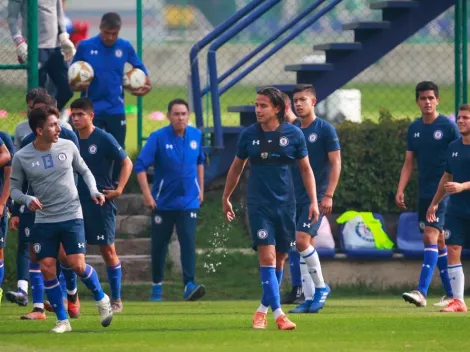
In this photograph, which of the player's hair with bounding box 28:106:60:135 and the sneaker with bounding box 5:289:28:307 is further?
the sneaker with bounding box 5:289:28:307

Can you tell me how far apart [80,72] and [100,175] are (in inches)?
123

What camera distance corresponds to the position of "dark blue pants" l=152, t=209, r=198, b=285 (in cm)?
1577

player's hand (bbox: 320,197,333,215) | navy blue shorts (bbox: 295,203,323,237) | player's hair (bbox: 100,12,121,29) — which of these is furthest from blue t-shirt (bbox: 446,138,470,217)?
player's hair (bbox: 100,12,121,29)

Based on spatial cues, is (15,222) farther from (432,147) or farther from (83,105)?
(432,147)

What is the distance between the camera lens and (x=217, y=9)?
75.6 ft

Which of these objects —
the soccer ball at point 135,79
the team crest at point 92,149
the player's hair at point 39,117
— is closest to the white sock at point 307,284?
the team crest at point 92,149

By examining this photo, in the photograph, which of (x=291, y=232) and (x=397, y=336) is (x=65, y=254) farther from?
(x=397, y=336)

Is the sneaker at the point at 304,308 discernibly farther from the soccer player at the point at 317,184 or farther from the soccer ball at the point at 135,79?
the soccer ball at the point at 135,79

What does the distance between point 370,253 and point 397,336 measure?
591 centimetres

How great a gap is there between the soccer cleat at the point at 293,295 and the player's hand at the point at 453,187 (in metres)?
2.39

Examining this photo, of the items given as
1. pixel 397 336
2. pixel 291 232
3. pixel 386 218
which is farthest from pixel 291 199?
pixel 386 218

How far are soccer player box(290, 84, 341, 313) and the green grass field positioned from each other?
0.25 meters

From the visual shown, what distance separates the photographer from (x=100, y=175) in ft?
45.7

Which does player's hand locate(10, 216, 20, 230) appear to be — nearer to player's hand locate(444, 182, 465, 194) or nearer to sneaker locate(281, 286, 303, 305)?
sneaker locate(281, 286, 303, 305)
